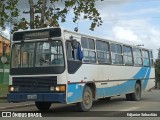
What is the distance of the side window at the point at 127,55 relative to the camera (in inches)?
812

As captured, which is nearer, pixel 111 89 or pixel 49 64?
pixel 49 64

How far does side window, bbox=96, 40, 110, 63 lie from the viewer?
17.4m

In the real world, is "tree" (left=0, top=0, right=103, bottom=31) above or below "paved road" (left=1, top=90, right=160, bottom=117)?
above

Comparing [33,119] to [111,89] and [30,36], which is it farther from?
[111,89]

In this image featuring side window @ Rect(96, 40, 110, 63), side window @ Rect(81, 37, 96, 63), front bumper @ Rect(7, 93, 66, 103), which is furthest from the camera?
side window @ Rect(96, 40, 110, 63)

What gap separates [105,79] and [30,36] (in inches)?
168

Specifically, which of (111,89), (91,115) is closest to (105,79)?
(111,89)

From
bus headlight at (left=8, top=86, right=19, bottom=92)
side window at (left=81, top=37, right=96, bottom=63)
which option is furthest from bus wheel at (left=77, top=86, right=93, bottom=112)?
bus headlight at (left=8, top=86, right=19, bottom=92)

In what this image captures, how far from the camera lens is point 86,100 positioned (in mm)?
15883

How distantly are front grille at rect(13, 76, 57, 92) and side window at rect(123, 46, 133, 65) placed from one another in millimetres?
6874

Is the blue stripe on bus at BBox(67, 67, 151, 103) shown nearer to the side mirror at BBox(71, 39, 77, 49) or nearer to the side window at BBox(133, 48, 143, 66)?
the side window at BBox(133, 48, 143, 66)

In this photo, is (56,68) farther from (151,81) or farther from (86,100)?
(151,81)

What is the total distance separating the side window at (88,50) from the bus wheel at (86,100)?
3.80ft

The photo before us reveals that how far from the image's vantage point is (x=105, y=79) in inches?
701
